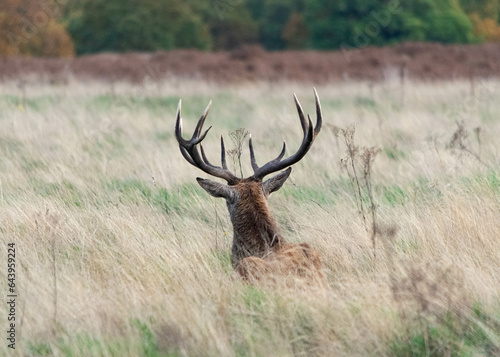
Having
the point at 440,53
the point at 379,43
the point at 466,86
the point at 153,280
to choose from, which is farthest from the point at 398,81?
the point at 379,43

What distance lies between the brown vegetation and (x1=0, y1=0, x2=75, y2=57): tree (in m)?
2.29

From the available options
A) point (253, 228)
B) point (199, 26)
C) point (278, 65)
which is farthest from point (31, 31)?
point (253, 228)

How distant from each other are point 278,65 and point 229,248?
56.7 feet

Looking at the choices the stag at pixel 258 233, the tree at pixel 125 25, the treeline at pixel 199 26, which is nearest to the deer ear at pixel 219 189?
the stag at pixel 258 233

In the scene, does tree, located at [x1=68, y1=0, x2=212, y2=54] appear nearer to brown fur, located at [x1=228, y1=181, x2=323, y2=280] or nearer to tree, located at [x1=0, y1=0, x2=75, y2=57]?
tree, located at [x1=0, y1=0, x2=75, y2=57]

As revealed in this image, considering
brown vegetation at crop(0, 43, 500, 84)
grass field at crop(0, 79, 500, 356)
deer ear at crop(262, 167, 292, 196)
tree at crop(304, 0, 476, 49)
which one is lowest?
grass field at crop(0, 79, 500, 356)

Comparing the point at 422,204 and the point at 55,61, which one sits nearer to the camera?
the point at 422,204

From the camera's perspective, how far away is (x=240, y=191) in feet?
17.0

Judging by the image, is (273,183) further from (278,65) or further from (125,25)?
(125,25)

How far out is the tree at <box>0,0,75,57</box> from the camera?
2658 centimetres

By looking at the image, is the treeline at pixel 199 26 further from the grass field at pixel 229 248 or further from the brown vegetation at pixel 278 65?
the grass field at pixel 229 248

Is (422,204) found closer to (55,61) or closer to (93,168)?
(93,168)

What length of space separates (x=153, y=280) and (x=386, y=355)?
5.38ft

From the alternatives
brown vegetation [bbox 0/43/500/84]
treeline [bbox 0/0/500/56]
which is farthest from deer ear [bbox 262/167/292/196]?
treeline [bbox 0/0/500/56]
